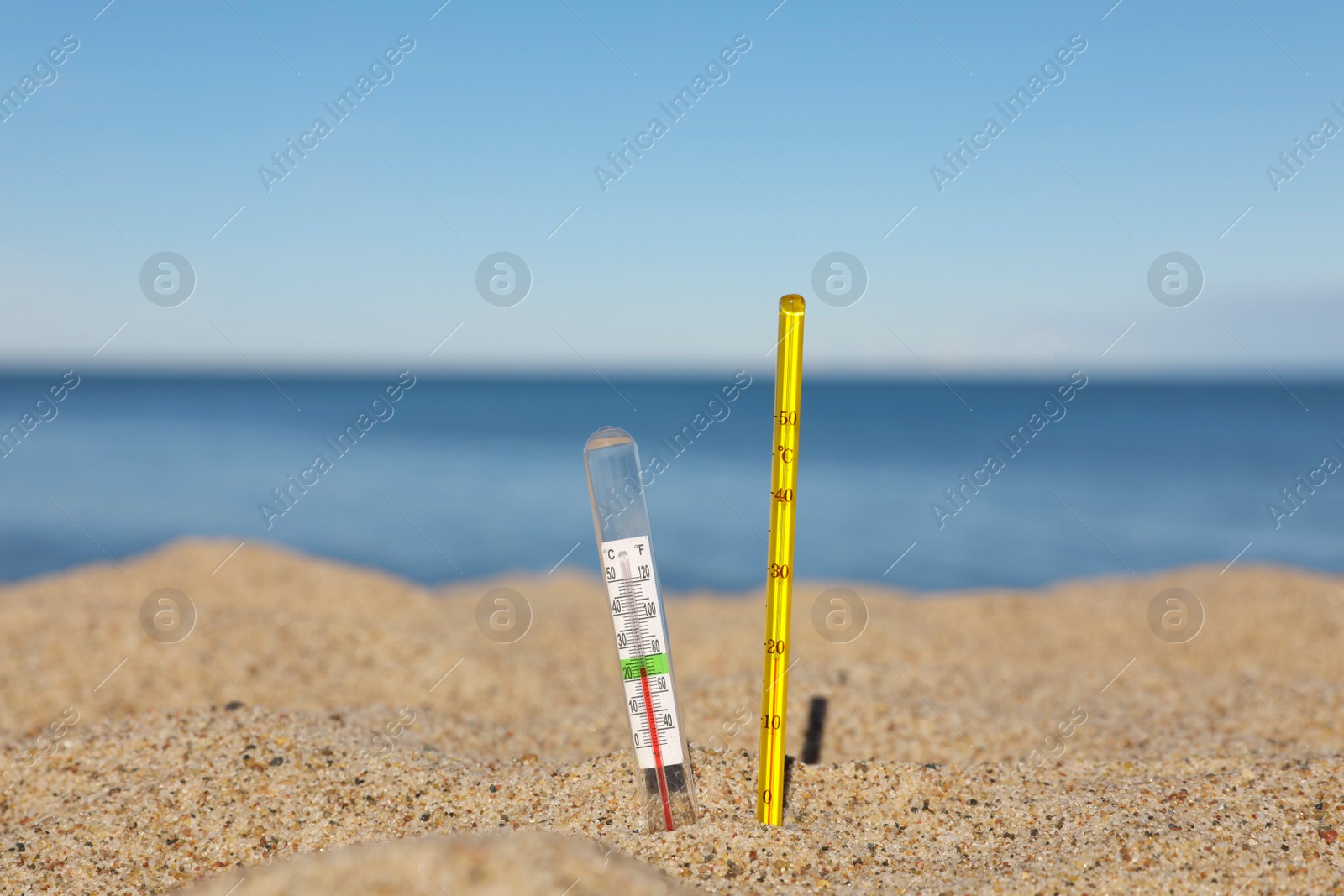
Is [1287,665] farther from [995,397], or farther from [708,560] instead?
[995,397]

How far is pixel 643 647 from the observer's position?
289 cm

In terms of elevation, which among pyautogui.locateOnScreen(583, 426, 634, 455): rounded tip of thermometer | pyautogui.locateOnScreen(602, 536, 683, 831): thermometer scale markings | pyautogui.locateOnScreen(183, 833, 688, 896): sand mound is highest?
pyautogui.locateOnScreen(583, 426, 634, 455): rounded tip of thermometer

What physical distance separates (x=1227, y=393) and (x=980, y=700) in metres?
99.6

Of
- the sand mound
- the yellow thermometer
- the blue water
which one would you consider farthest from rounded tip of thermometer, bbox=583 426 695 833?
the blue water

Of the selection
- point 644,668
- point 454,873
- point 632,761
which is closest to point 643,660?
point 644,668

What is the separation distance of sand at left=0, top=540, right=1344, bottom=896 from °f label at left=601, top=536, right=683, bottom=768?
326 mm

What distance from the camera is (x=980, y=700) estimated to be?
19.1ft

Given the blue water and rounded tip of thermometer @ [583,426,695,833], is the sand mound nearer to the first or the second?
rounded tip of thermometer @ [583,426,695,833]

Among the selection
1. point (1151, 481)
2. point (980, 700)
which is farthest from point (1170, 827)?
point (1151, 481)

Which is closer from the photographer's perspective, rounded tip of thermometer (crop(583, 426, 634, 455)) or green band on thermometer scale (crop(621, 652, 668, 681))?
rounded tip of thermometer (crop(583, 426, 634, 455))

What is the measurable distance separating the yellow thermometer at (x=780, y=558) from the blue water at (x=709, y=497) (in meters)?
10.6

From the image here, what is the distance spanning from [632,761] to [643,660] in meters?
0.75

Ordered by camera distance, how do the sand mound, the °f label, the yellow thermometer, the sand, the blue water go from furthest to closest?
1. the blue water
2. the °f label
3. the sand
4. the yellow thermometer
5. the sand mound

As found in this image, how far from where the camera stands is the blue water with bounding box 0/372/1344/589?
49.5 feet
